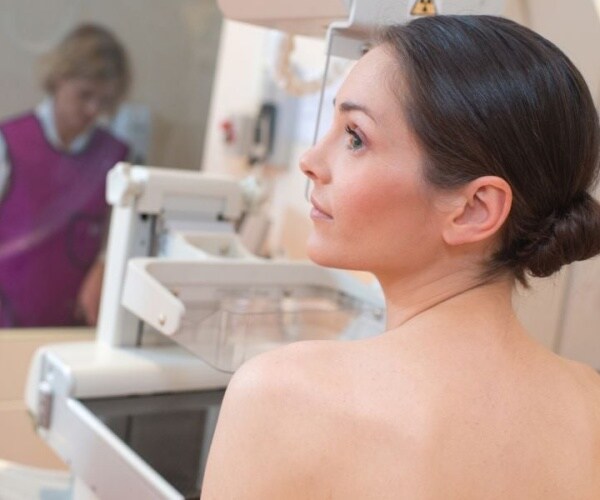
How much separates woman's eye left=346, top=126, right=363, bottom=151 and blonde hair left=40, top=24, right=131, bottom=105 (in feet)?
5.87

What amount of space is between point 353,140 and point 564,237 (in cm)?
23

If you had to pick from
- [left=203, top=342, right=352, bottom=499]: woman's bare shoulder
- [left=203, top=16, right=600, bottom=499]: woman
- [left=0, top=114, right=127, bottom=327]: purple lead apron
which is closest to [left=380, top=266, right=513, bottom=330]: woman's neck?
[left=203, top=16, right=600, bottom=499]: woman

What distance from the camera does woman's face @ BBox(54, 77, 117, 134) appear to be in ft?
8.27

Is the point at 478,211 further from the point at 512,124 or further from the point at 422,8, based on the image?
the point at 422,8

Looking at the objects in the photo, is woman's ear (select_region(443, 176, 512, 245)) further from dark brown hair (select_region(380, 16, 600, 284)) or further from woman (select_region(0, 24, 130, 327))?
woman (select_region(0, 24, 130, 327))

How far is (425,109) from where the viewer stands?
2.73ft

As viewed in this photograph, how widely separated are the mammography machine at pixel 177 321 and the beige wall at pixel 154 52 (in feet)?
3.18

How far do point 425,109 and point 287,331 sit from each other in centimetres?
80

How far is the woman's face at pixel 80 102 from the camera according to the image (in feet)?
8.27

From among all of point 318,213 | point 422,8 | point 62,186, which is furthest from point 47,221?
point 318,213

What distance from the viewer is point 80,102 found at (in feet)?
8.35

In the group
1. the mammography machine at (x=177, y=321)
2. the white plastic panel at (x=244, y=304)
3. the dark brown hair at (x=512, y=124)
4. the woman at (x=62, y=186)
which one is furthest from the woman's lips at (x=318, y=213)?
the woman at (x=62, y=186)

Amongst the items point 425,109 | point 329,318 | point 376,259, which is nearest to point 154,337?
point 329,318

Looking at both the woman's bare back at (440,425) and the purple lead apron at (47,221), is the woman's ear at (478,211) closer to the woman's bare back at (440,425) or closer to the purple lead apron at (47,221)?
the woman's bare back at (440,425)
